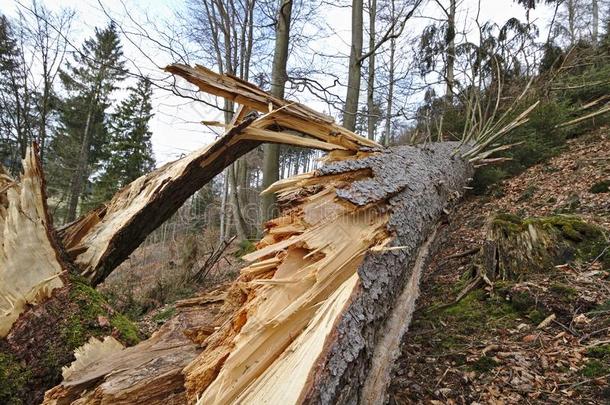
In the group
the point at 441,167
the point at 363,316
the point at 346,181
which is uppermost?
the point at 441,167

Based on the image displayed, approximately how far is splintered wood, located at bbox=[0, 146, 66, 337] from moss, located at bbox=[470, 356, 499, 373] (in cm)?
249

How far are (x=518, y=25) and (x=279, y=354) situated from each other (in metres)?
8.91

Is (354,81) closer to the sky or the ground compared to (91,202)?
closer to the sky

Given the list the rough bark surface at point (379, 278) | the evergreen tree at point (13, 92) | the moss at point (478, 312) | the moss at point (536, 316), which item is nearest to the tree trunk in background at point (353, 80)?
the rough bark surface at point (379, 278)

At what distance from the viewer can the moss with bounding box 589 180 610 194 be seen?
3.68 metres

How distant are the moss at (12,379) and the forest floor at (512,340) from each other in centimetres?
187

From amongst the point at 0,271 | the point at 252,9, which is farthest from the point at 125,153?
the point at 0,271

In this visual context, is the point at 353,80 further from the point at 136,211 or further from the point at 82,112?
the point at 82,112

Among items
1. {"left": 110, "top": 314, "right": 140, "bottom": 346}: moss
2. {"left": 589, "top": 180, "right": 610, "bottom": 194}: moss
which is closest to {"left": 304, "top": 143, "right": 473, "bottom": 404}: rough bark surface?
{"left": 110, "top": 314, "right": 140, "bottom": 346}: moss

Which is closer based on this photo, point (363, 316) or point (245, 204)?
point (363, 316)

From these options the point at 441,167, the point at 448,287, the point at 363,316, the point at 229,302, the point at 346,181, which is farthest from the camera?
the point at 441,167

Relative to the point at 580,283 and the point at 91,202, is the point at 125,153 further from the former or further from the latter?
the point at 580,283

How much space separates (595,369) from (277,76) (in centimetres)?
505

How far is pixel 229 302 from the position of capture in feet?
5.42
